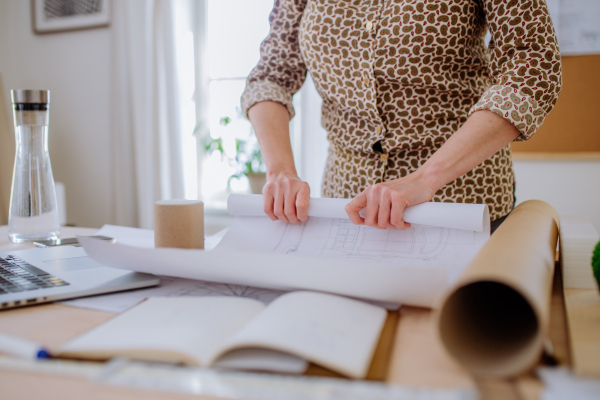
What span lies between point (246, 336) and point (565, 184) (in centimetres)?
213

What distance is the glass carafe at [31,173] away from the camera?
90 cm

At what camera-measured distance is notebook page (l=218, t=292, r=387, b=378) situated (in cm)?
36

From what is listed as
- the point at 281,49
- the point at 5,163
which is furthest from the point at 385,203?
the point at 5,163

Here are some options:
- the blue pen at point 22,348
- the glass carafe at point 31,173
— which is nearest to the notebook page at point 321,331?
the blue pen at point 22,348

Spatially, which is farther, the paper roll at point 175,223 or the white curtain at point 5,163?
the white curtain at point 5,163

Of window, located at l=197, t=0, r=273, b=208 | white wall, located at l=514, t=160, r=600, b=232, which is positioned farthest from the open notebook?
window, located at l=197, t=0, r=273, b=208

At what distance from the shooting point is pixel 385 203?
0.67 m

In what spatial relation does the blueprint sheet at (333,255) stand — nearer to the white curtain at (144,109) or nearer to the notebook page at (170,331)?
the notebook page at (170,331)

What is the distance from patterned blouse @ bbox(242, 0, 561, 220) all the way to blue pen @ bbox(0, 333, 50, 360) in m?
0.72

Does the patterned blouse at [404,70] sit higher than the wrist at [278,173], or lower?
higher

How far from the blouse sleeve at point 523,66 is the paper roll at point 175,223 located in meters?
0.48

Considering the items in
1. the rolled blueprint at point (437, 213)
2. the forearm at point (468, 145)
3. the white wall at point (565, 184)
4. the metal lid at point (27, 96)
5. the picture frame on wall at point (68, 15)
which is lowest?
the white wall at point (565, 184)

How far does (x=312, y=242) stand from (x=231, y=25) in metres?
2.27

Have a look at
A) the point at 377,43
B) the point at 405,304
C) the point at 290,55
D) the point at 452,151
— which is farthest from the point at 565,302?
the point at 290,55
